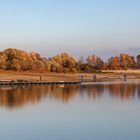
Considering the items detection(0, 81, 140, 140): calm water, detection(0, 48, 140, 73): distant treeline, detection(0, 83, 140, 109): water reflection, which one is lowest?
detection(0, 81, 140, 140): calm water

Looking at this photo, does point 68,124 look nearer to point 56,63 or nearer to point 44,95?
point 44,95

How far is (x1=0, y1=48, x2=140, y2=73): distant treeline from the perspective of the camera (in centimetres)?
9431

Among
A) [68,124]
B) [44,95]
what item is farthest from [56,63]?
[68,124]

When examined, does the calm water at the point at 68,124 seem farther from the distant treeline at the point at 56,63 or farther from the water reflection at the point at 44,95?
the distant treeline at the point at 56,63

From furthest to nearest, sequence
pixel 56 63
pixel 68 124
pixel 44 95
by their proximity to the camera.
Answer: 1. pixel 56 63
2. pixel 44 95
3. pixel 68 124

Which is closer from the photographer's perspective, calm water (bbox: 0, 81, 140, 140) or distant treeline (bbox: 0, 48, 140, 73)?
calm water (bbox: 0, 81, 140, 140)

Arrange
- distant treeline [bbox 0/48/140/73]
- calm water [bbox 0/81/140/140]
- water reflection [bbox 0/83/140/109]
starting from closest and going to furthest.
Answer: calm water [bbox 0/81/140/140]
water reflection [bbox 0/83/140/109]
distant treeline [bbox 0/48/140/73]

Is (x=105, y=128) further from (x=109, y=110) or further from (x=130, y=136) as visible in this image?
(x=109, y=110)

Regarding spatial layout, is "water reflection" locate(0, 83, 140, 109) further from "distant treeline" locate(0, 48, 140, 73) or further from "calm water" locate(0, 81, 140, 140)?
"distant treeline" locate(0, 48, 140, 73)

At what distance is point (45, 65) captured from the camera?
10088 cm

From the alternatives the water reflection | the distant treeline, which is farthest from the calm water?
the distant treeline

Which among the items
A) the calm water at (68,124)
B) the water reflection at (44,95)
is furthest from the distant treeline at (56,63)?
the calm water at (68,124)

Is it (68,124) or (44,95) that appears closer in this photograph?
(68,124)

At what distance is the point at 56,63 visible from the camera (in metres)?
106
